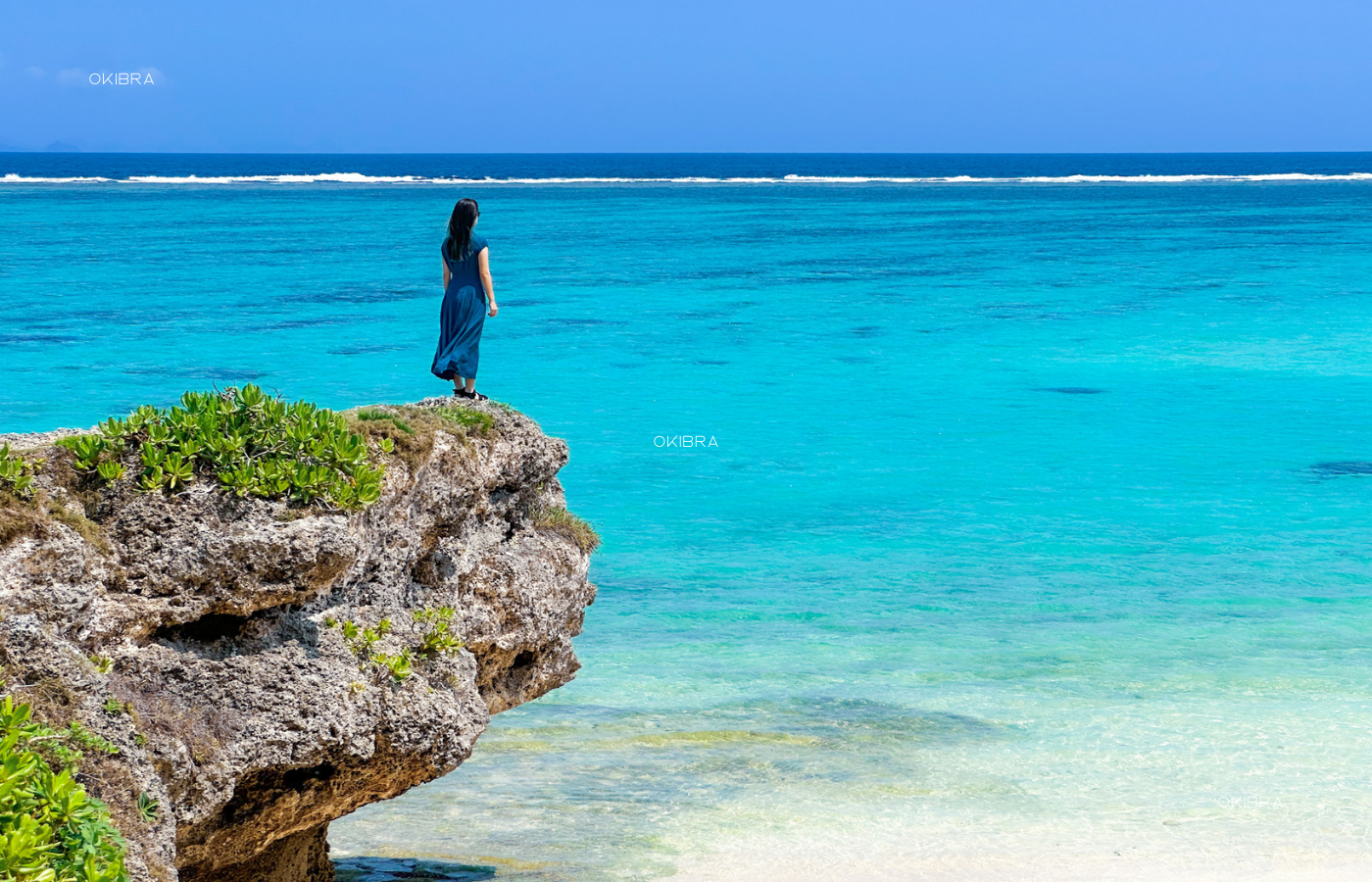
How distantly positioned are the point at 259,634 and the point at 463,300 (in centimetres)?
347

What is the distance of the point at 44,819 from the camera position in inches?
141

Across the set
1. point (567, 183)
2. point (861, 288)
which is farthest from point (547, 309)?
point (567, 183)

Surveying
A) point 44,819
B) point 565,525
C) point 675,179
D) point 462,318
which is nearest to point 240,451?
point 44,819

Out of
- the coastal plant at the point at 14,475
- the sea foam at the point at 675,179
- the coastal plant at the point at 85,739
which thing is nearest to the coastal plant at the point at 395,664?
the coastal plant at the point at 85,739

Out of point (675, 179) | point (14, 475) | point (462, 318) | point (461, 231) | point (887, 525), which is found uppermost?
point (675, 179)

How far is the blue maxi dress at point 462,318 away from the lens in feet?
25.7

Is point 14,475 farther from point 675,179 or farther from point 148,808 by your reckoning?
point 675,179

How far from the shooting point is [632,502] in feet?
59.6

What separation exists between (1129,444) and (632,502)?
28.4ft

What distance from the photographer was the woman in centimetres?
783

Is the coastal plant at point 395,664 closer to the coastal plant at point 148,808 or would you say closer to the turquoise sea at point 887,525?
the coastal plant at point 148,808

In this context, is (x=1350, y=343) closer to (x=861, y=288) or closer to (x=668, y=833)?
(x=861, y=288)

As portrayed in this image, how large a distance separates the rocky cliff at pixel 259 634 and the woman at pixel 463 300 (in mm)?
1913

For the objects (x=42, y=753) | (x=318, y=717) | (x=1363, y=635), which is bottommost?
(x=1363, y=635)
